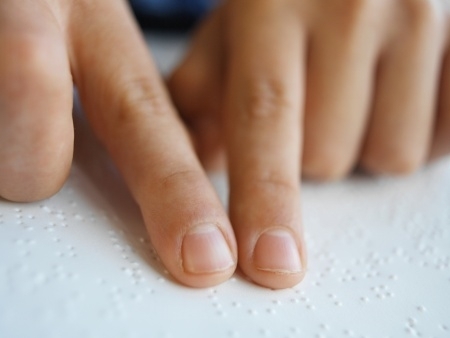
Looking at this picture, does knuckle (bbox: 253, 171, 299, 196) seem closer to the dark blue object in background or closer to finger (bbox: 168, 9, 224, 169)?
finger (bbox: 168, 9, 224, 169)

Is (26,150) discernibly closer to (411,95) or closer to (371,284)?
(371,284)

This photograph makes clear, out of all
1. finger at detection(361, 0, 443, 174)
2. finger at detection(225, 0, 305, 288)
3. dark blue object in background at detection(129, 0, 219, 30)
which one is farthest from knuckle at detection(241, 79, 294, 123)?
dark blue object in background at detection(129, 0, 219, 30)

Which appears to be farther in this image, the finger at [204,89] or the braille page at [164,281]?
the finger at [204,89]

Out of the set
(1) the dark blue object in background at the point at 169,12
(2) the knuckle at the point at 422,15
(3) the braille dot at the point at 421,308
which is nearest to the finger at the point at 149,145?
(3) the braille dot at the point at 421,308

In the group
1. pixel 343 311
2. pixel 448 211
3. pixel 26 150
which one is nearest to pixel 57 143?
pixel 26 150

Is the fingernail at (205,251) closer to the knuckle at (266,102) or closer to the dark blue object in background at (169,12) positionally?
the knuckle at (266,102)

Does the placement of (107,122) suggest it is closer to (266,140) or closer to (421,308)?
(266,140)
